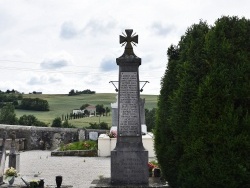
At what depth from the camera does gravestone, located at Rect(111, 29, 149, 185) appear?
11.8 meters

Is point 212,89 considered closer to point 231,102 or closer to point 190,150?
point 231,102

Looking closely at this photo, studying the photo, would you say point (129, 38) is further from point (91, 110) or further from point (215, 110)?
point (91, 110)

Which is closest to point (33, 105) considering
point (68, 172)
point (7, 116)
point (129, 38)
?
point (7, 116)

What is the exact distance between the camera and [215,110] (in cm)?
871

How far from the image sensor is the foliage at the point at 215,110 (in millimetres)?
8500

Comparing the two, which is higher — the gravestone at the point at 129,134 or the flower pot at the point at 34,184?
the gravestone at the point at 129,134

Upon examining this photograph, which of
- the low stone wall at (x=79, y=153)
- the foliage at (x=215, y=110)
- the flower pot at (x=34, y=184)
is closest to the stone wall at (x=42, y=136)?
the low stone wall at (x=79, y=153)

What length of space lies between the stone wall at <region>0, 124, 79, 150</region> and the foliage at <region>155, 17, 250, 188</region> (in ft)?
76.9

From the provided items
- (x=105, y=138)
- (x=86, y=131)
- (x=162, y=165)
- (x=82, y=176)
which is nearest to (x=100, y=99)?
(x=86, y=131)

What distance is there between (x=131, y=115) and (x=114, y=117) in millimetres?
15176

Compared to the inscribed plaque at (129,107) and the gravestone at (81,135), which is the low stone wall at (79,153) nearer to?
the gravestone at (81,135)

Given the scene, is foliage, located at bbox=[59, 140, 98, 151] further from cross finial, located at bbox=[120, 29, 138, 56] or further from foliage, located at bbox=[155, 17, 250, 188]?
foliage, located at bbox=[155, 17, 250, 188]

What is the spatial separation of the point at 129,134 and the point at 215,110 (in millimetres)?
3765

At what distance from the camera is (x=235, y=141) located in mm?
8422
